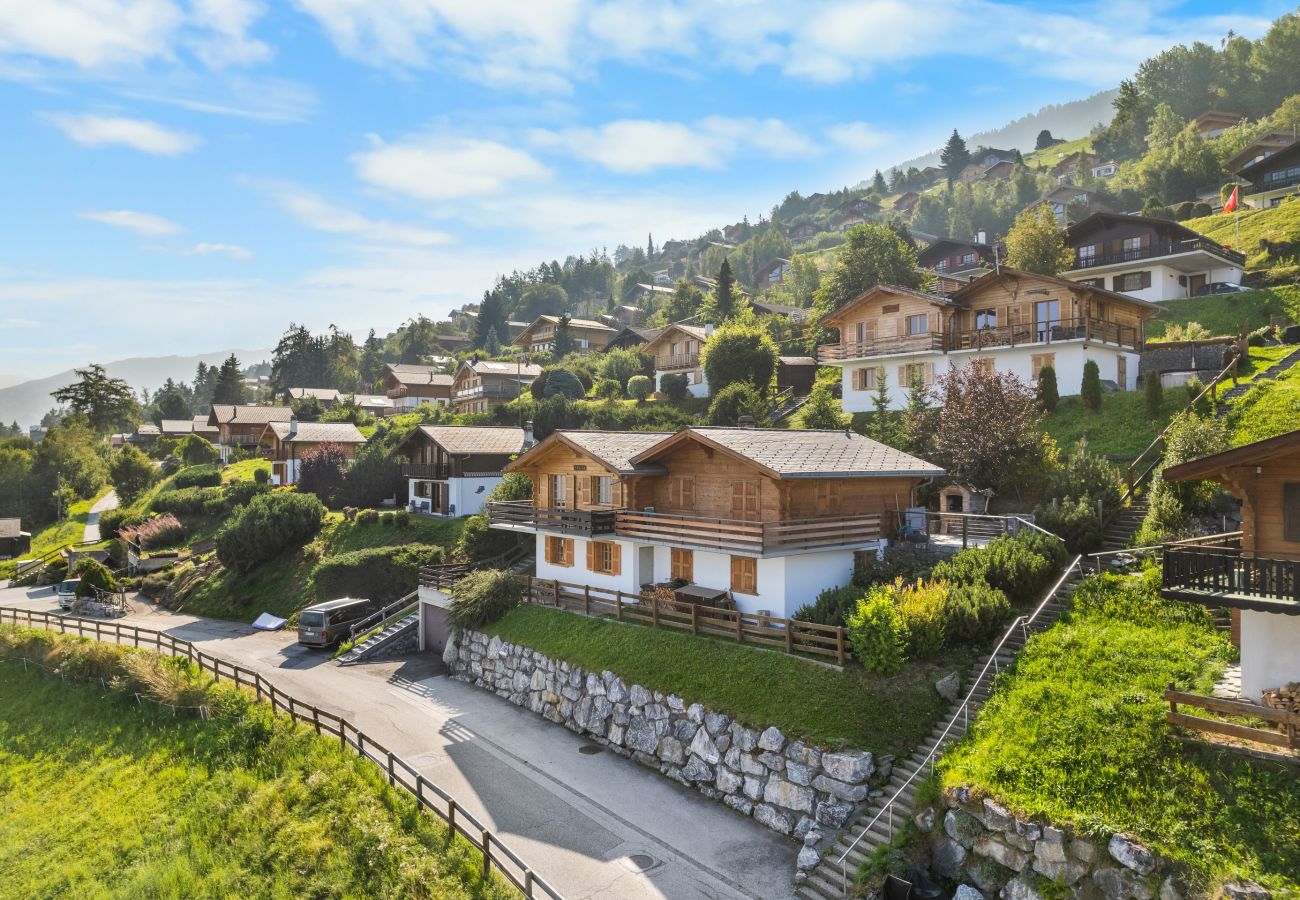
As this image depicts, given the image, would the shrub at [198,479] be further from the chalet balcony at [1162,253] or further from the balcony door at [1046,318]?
the chalet balcony at [1162,253]

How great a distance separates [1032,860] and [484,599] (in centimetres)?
2168

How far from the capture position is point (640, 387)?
65.4 metres

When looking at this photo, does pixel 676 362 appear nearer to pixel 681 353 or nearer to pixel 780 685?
pixel 681 353

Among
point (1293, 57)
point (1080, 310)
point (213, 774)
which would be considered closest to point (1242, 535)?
point (1080, 310)

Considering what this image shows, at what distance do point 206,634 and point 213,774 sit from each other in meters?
16.7

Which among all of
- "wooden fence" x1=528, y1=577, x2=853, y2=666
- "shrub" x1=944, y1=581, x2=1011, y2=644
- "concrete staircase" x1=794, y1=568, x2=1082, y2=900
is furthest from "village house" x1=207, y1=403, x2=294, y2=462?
"concrete staircase" x1=794, y1=568, x2=1082, y2=900

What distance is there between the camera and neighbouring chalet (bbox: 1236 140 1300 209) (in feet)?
220

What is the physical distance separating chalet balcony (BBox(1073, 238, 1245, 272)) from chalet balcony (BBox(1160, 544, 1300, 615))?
47112 mm

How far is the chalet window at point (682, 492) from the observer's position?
28312 millimetres

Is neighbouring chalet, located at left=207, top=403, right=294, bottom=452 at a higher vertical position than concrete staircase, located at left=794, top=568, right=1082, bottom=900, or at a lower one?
higher

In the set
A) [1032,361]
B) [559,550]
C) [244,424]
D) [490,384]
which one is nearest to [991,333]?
[1032,361]

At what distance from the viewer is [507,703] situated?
2820 cm

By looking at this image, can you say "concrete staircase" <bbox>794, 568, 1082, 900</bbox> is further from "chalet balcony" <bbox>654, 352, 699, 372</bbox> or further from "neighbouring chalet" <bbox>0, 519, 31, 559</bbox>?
"neighbouring chalet" <bbox>0, 519, 31, 559</bbox>

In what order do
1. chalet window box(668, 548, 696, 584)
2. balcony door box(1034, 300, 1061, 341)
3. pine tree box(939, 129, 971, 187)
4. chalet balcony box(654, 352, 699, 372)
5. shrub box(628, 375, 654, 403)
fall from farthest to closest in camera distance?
1. pine tree box(939, 129, 971, 187)
2. shrub box(628, 375, 654, 403)
3. chalet balcony box(654, 352, 699, 372)
4. balcony door box(1034, 300, 1061, 341)
5. chalet window box(668, 548, 696, 584)
